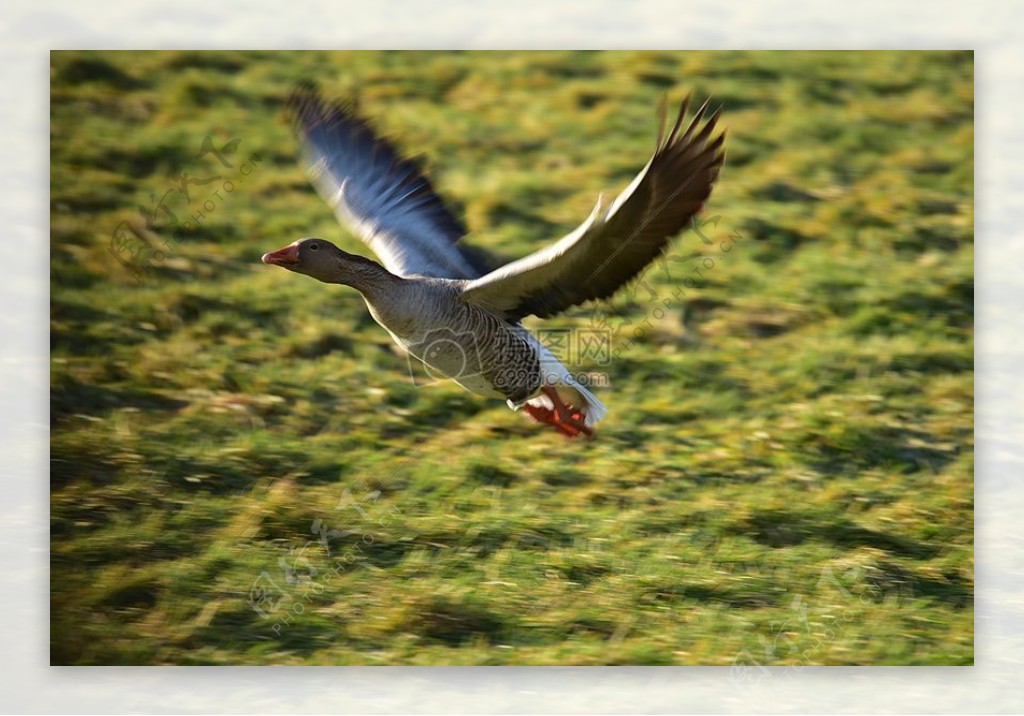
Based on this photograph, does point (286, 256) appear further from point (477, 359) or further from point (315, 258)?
point (477, 359)

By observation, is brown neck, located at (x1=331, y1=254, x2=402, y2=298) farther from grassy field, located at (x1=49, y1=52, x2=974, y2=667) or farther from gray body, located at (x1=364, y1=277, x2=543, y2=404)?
grassy field, located at (x1=49, y1=52, x2=974, y2=667)

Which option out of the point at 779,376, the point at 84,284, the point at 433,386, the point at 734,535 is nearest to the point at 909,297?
the point at 779,376

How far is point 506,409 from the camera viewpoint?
4.23 m

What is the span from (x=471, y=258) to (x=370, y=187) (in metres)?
0.35

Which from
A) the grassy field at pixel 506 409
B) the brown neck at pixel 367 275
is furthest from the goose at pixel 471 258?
the grassy field at pixel 506 409

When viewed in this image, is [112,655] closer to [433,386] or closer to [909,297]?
[433,386]

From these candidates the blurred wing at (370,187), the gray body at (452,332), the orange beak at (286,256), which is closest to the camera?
the gray body at (452,332)

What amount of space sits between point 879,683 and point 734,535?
540 millimetres

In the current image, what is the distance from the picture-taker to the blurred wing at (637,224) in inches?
121

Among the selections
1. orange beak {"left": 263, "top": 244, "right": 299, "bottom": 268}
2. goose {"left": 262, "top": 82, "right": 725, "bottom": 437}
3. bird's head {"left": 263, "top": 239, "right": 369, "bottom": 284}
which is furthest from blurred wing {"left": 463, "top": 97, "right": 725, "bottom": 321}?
orange beak {"left": 263, "top": 244, "right": 299, "bottom": 268}

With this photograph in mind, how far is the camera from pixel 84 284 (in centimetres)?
408

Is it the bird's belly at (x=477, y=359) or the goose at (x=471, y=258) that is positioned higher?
the goose at (x=471, y=258)

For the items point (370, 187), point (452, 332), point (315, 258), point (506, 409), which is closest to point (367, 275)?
point (315, 258)

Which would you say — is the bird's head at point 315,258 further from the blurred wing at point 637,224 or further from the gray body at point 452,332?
the blurred wing at point 637,224
